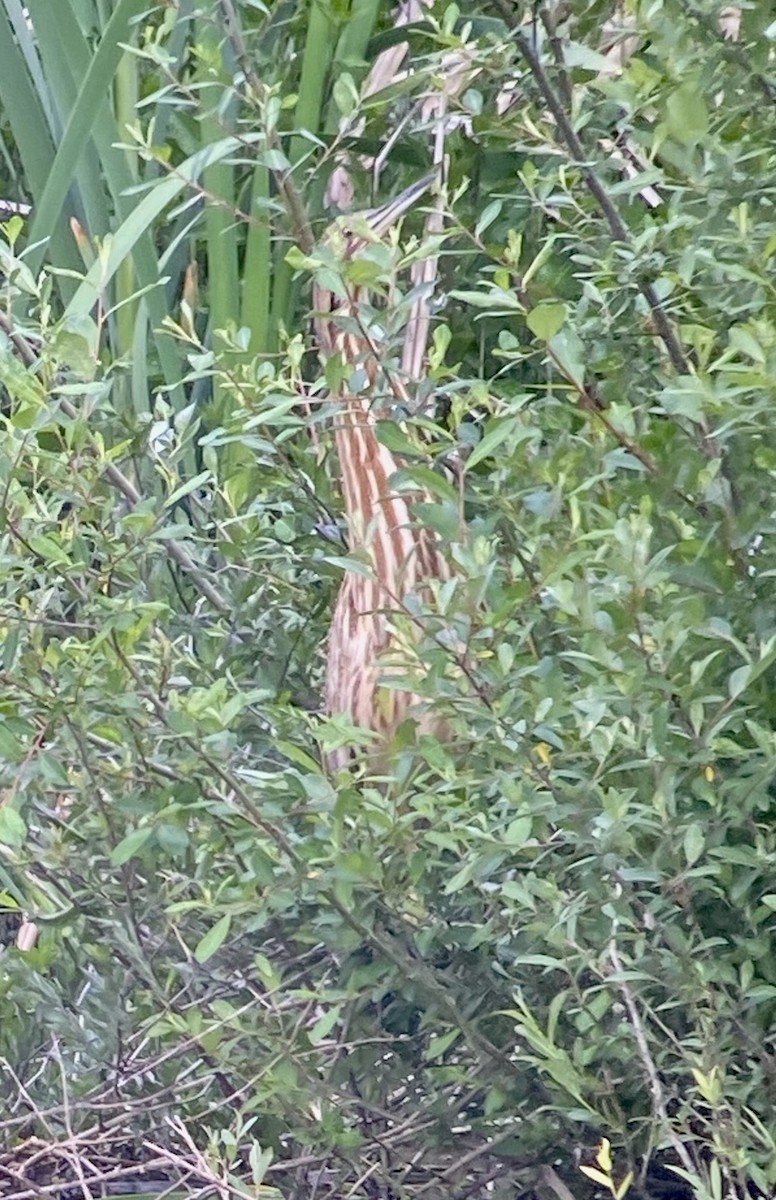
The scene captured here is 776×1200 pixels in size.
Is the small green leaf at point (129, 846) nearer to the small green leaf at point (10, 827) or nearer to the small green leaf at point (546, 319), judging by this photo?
the small green leaf at point (10, 827)

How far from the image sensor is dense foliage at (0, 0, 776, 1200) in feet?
2.44

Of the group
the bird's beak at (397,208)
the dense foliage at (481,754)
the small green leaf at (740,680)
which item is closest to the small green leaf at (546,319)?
the dense foliage at (481,754)

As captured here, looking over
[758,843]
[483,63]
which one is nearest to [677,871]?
[758,843]

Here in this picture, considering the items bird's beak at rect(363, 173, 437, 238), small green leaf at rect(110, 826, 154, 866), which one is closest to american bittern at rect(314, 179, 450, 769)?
bird's beak at rect(363, 173, 437, 238)

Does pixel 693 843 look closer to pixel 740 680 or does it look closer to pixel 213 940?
pixel 740 680

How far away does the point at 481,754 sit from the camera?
0.80m

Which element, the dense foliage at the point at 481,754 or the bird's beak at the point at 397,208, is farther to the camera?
the bird's beak at the point at 397,208

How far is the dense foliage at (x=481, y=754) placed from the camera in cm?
74

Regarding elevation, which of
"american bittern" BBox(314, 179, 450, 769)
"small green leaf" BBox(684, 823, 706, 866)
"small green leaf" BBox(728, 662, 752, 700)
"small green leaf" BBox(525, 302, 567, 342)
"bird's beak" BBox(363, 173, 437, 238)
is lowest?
"american bittern" BBox(314, 179, 450, 769)

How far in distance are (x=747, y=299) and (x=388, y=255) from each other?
0.19m

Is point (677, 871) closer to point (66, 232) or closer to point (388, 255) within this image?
point (388, 255)

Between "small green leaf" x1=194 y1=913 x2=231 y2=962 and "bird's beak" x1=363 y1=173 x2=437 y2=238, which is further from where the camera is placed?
"bird's beak" x1=363 y1=173 x2=437 y2=238

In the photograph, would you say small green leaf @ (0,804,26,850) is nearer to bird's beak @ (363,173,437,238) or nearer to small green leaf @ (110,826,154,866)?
small green leaf @ (110,826,154,866)

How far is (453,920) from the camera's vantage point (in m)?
0.85
